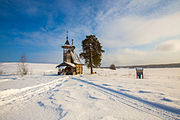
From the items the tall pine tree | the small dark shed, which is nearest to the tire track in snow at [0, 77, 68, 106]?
the small dark shed

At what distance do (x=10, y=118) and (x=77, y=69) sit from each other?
60.7 ft

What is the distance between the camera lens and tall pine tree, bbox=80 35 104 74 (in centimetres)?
1967

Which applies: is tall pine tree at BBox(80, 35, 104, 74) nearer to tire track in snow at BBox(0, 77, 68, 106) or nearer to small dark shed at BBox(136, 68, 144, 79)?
small dark shed at BBox(136, 68, 144, 79)

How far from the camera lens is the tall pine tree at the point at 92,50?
1967cm

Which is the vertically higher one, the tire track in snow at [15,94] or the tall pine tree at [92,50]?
the tall pine tree at [92,50]

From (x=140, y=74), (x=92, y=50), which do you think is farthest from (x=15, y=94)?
(x=92, y=50)

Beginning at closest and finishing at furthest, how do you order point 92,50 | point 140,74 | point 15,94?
point 15,94 < point 140,74 < point 92,50

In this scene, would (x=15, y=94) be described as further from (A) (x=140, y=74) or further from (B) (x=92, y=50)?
(B) (x=92, y=50)

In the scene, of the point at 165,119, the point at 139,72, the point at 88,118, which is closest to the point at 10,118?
the point at 88,118

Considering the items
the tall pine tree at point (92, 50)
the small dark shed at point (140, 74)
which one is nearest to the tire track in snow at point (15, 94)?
the small dark shed at point (140, 74)

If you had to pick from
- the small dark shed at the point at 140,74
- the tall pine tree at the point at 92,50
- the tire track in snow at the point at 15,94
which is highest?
the tall pine tree at the point at 92,50

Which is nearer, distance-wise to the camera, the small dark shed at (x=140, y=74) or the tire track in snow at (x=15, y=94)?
the tire track in snow at (x=15, y=94)

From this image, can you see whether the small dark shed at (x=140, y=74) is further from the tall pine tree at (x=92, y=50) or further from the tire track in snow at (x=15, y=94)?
the tire track in snow at (x=15, y=94)

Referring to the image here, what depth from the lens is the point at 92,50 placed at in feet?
65.5
